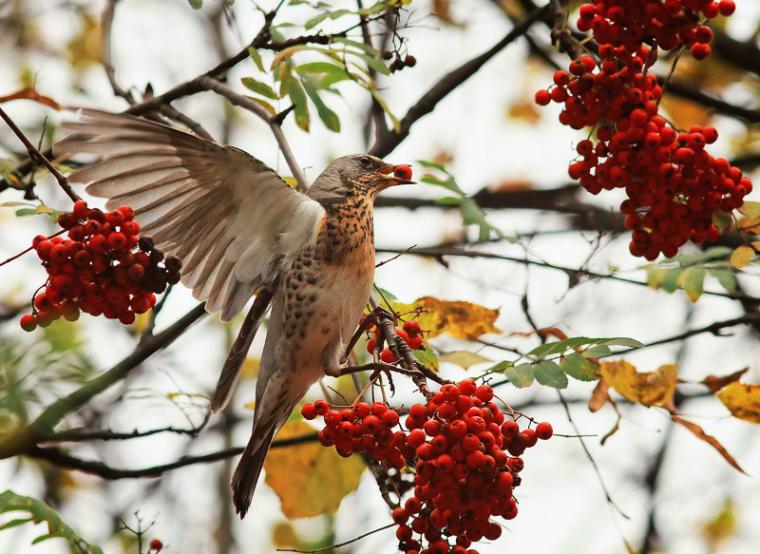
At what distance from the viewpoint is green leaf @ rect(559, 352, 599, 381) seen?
2.90 metres

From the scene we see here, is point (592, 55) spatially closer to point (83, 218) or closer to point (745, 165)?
point (83, 218)

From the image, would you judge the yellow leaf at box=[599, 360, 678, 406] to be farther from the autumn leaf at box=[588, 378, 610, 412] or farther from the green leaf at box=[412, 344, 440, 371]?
the green leaf at box=[412, 344, 440, 371]

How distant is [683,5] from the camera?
2.78 m

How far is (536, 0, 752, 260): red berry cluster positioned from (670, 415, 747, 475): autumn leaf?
2.76 feet

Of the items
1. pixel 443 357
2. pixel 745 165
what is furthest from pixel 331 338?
pixel 745 165

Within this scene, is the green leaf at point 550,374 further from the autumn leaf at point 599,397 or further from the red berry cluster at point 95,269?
the red berry cluster at point 95,269

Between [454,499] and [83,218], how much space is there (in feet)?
4.62

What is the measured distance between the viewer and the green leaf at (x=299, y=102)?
12.2ft

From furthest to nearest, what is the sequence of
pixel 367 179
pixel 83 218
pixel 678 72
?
1. pixel 678 72
2. pixel 367 179
3. pixel 83 218

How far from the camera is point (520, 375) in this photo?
9.28ft

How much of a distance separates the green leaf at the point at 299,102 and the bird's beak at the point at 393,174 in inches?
20.1

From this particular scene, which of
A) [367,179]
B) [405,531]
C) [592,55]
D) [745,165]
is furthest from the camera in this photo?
[745,165]

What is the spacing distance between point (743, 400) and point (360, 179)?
1917 millimetres

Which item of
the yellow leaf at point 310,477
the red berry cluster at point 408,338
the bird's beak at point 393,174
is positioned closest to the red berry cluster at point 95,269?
the red berry cluster at point 408,338
